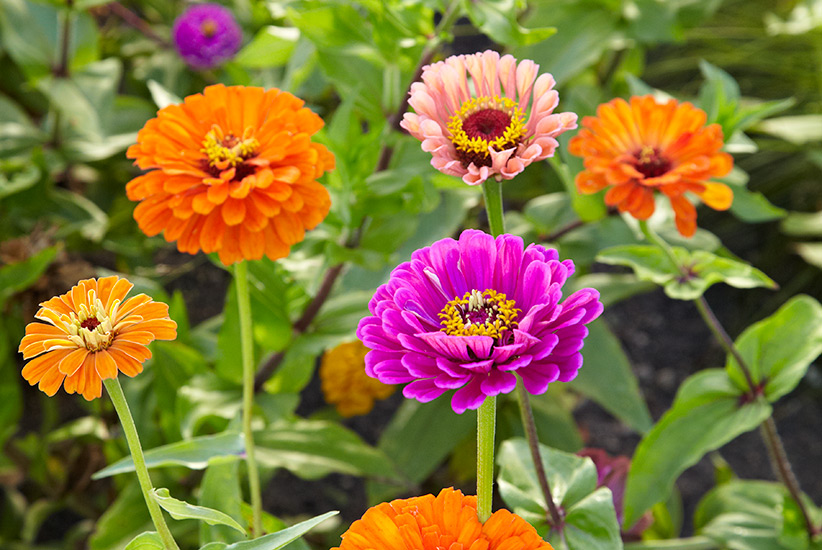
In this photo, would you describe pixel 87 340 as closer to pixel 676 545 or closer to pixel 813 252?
pixel 676 545

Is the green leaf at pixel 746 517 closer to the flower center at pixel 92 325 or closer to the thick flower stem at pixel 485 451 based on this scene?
the thick flower stem at pixel 485 451

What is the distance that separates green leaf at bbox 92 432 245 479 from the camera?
0.58 meters

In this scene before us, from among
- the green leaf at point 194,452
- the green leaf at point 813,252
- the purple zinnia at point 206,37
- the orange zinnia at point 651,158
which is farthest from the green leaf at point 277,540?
the green leaf at point 813,252

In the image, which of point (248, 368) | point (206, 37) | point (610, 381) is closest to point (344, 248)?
point (248, 368)

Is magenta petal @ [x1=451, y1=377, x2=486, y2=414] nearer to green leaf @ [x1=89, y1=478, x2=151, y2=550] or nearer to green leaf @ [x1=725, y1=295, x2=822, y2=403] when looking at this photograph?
green leaf @ [x1=725, y1=295, x2=822, y2=403]

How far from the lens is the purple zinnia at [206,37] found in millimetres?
1244

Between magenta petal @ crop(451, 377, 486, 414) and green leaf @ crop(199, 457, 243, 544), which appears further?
green leaf @ crop(199, 457, 243, 544)

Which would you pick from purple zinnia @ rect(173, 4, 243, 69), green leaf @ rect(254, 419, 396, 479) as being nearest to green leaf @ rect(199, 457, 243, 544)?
green leaf @ rect(254, 419, 396, 479)

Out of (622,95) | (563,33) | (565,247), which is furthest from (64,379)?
(622,95)

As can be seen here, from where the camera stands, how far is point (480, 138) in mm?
529

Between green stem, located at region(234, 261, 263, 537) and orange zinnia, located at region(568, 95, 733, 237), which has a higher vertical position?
orange zinnia, located at region(568, 95, 733, 237)

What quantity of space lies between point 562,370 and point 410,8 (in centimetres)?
50

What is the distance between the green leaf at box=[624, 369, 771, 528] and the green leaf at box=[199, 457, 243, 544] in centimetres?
37

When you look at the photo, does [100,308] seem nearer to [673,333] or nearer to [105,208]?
[105,208]
